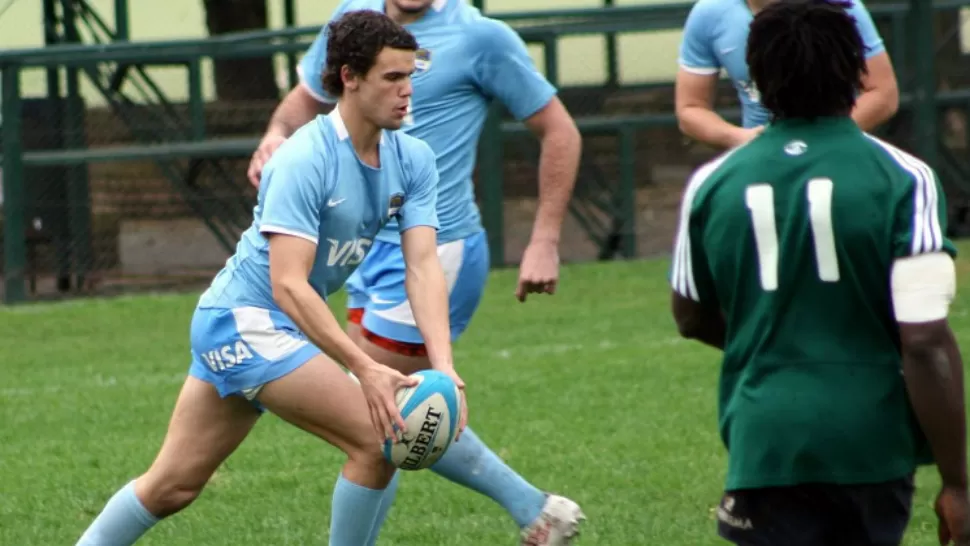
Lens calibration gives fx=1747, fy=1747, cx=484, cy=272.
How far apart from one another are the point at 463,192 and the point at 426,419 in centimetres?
163

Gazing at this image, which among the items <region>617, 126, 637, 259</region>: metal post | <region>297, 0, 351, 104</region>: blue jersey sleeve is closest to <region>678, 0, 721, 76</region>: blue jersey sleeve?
<region>297, 0, 351, 104</region>: blue jersey sleeve

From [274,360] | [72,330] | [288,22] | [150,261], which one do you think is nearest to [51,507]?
[274,360]

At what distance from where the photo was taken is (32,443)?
8.13m

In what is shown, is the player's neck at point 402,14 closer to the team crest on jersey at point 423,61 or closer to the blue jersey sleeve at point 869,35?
the team crest on jersey at point 423,61

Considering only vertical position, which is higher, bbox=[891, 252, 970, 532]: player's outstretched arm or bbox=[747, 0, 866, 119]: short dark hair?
bbox=[747, 0, 866, 119]: short dark hair

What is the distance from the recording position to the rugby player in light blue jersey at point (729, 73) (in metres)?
6.13

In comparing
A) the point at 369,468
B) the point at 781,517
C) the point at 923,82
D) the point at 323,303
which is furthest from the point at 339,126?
the point at 923,82

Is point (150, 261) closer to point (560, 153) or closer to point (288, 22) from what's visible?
point (288, 22)

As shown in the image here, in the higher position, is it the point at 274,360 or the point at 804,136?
the point at 804,136

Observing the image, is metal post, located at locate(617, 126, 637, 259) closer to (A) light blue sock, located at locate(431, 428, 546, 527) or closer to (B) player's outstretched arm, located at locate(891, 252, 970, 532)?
(A) light blue sock, located at locate(431, 428, 546, 527)

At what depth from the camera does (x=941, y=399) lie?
124 inches

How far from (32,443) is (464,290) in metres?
3.12

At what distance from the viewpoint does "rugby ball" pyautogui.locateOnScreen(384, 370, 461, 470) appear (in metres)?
4.42

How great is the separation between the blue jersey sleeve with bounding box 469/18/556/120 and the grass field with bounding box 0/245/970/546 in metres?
1.53
